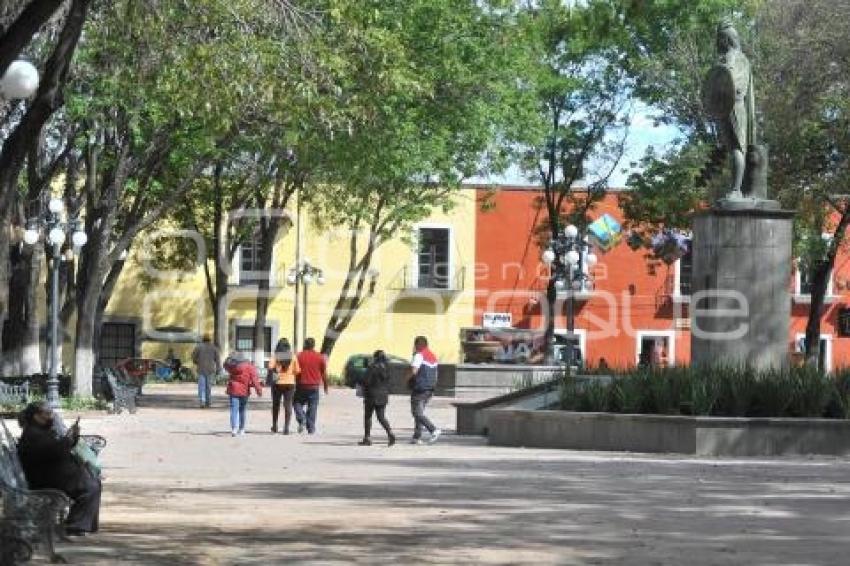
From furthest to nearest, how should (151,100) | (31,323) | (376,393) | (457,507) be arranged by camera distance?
(31,323) → (151,100) → (376,393) → (457,507)

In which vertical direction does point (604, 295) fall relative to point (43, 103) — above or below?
above

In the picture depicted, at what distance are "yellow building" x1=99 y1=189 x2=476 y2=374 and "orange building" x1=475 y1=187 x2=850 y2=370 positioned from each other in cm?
90

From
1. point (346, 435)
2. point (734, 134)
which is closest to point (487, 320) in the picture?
point (346, 435)

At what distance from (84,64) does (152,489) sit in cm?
877

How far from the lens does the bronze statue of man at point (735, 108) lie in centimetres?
2292

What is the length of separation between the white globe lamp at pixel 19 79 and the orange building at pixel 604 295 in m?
47.9

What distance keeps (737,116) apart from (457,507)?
10.6 metres

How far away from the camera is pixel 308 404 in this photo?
86.7 ft

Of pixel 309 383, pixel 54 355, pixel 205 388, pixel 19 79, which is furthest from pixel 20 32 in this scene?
pixel 205 388

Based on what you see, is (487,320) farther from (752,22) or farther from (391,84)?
(391,84)

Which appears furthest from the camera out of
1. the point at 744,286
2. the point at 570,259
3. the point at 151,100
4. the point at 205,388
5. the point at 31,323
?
the point at 570,259

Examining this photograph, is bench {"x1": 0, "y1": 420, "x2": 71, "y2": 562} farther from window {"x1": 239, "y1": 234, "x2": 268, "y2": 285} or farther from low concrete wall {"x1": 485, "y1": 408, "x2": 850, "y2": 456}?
window {"x1": 239, "y1": 234, "x2": 268, "y2": 285}

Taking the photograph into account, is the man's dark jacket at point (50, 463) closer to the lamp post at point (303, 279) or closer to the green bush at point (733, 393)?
the green bush at point (733, 393)

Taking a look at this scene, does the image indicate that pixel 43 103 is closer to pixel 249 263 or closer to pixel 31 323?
pixel 31 323
